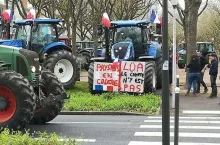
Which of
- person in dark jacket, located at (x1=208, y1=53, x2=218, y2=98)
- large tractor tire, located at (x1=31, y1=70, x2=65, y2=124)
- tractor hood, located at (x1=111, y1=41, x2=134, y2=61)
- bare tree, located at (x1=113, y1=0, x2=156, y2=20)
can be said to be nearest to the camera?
large tractor tire, located at (x1=31, y1=70, x2=65, y2=124)

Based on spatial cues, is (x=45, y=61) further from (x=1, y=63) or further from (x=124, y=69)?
(x=1, y=63)

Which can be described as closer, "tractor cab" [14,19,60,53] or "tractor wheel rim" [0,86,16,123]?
"tractor wheel rim" [0,86,16,123]

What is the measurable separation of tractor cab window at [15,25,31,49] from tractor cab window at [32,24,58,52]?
0.26 meters

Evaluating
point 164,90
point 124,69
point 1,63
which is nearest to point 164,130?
point 164,90

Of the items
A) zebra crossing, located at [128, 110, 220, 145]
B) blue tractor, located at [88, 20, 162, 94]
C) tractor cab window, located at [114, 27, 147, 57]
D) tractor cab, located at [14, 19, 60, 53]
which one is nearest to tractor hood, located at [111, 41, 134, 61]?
blue tractor, located at [88, 20, 162, 94]

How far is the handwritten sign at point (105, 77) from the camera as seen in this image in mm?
17531

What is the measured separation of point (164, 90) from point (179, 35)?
83944mm

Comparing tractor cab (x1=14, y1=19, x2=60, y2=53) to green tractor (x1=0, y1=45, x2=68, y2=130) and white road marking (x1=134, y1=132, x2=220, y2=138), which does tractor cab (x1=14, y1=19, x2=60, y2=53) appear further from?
white road marking (x1=134, y1=132, x2=220, y2=138)

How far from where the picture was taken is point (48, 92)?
1139 centimetres

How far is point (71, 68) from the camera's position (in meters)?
18.9

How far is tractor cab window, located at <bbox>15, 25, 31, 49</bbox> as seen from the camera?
18.7 meters

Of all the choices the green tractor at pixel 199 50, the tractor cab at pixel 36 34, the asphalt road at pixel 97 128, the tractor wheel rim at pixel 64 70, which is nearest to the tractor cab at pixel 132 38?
the tractor wheel rim at pixel 64 70

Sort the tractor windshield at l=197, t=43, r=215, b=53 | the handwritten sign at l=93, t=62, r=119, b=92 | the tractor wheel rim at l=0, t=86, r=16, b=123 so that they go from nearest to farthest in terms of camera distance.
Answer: the tractor wheel rim at l=0, t=86, r=16, b=123 < the handwritten sign at l=93, t=62, r=119, b=92 < the tractor windshield at l=197, t=43, r=215, b=53

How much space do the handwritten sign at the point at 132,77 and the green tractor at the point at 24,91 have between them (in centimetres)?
604
